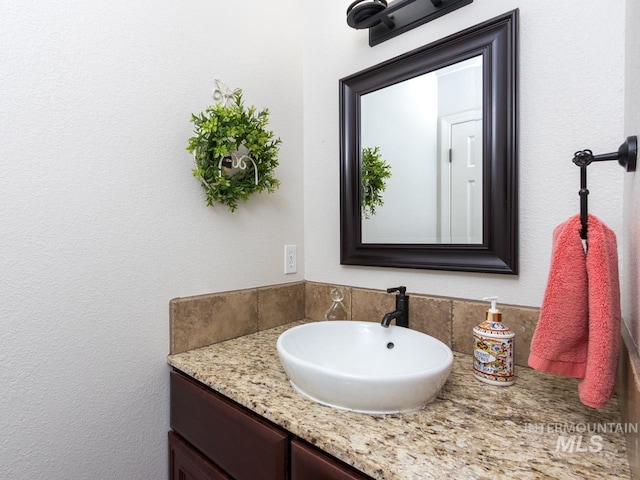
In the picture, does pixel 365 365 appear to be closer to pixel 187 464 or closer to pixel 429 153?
pixel 187 464

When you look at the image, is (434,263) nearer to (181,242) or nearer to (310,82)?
(181,242)

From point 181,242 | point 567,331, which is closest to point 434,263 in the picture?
point 567,331

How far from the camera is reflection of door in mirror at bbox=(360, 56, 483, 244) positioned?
3.25ft

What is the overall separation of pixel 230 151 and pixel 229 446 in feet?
2.68

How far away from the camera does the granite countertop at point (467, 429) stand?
0.51 m

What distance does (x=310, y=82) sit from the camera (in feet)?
4.63

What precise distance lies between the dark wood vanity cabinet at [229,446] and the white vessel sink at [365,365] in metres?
0.11

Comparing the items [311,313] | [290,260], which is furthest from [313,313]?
[290,260]

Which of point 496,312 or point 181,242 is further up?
point 181,242

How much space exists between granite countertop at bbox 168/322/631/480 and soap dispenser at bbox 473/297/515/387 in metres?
0.02

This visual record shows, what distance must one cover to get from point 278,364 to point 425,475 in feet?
1.71

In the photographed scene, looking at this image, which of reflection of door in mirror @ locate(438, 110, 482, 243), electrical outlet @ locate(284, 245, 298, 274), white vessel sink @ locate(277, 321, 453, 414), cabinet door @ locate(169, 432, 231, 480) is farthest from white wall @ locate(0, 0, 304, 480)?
reflection of door in mirror @ locate(438, 110, 482, 243)

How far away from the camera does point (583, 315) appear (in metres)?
0.60

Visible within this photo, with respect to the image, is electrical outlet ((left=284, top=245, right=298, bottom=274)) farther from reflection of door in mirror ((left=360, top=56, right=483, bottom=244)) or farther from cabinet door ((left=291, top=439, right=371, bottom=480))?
cabinet door ((left=291, top=439, right=371, bottom=480))
